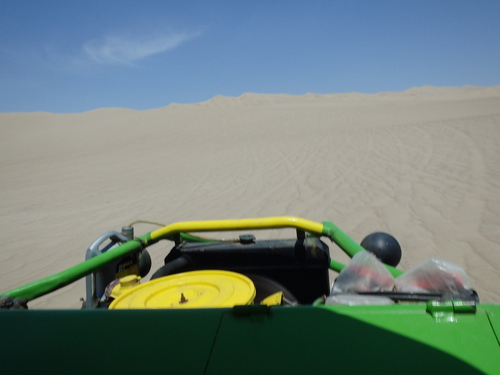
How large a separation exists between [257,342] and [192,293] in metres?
0.86

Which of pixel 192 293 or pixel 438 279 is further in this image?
pixel 192 293

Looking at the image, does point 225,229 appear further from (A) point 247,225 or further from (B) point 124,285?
(B) point 124,285

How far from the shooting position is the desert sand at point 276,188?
5090 mm

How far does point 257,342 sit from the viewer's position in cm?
97

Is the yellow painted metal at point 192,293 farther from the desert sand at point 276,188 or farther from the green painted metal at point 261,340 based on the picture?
the desert sand at point 276,188

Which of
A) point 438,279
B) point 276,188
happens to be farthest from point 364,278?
point 276,188

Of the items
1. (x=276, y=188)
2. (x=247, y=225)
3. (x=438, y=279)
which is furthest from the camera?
(x=276, y=188)

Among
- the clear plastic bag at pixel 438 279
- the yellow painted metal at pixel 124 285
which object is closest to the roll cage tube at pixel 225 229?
the yellow painted metal at pixel 124 285

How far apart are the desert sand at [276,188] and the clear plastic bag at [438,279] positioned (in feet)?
7.71

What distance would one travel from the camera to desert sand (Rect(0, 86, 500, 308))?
16.7 ft

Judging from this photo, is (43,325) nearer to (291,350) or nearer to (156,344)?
(156,344)

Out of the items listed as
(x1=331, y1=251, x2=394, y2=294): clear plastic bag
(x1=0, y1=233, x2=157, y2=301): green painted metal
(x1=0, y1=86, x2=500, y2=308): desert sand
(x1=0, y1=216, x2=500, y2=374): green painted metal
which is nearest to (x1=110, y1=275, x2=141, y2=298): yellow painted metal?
(x1=0, y1=233, x2=157, y2=301): green painted metal

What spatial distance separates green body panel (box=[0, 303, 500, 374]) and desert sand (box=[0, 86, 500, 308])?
3005mm

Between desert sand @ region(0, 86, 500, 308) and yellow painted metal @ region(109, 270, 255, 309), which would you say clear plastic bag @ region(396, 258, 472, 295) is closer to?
yellow painted metal @ region(109, 270, 255, 309)
